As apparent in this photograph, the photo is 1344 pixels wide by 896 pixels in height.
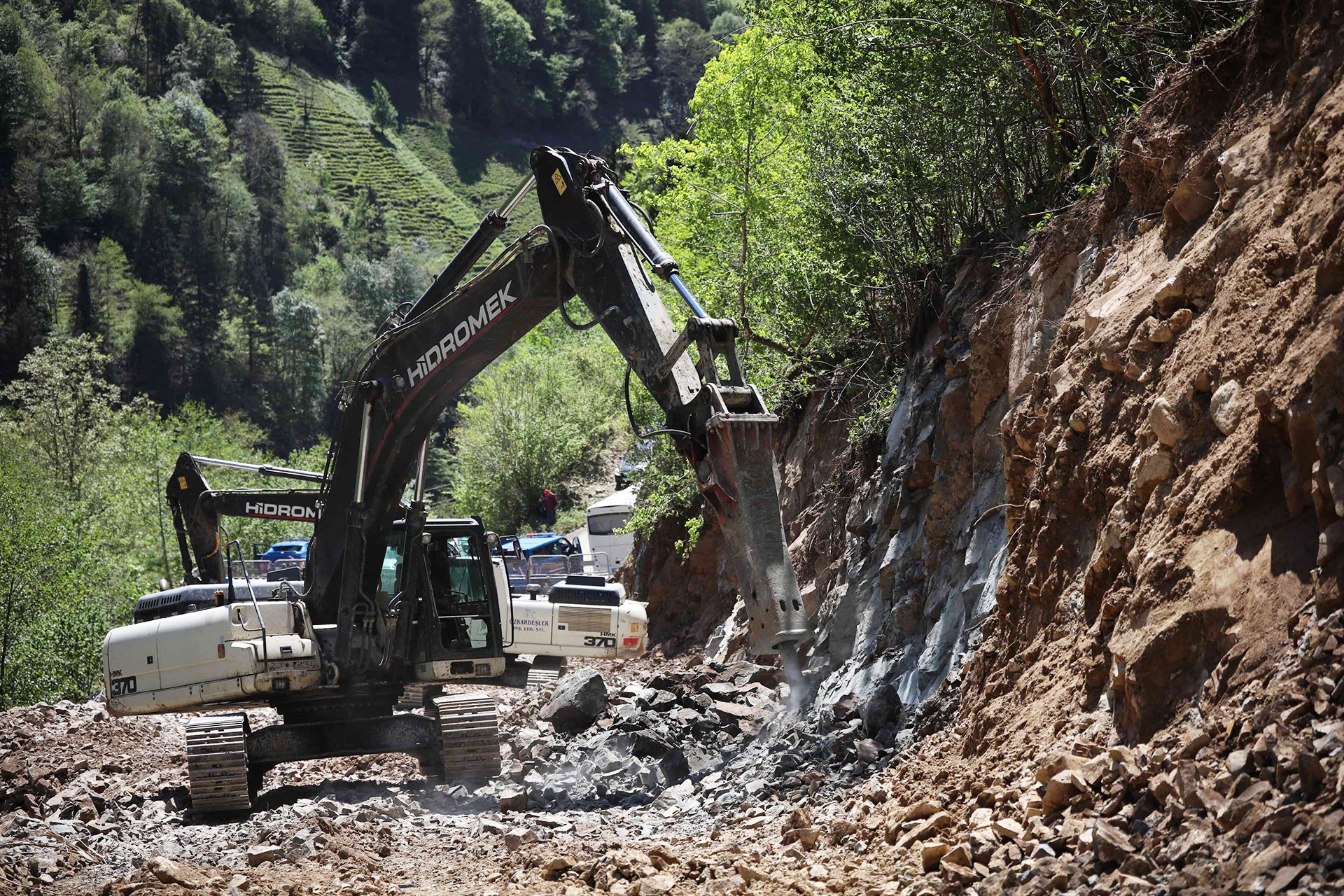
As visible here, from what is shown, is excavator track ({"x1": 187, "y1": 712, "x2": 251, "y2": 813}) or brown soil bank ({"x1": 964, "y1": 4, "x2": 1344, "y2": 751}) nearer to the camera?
brown soil bank ({"x1": 964, "y1": 4, "x2": 1344, "y2": 751})

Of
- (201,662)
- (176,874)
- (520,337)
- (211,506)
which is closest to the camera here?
→ (176,874)

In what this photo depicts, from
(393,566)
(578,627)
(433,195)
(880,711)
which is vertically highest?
(433,195)

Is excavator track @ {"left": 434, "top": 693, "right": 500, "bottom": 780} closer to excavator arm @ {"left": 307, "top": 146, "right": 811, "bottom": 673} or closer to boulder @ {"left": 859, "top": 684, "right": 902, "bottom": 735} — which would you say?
excavator arm @ {"left": 307, "top": 146, "right": 811, "bottom": 673}

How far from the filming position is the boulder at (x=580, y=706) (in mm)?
14180

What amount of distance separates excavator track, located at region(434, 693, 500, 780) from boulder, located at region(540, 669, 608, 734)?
1634mm

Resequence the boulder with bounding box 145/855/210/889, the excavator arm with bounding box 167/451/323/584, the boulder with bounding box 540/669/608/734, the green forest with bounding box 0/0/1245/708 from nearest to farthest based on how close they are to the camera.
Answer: the boulder with bounding box 145/855/210/889
the green forest with bounding box 0/0/1245/708
the boulder with bounding box 540/669/608/734
the excavator arm with bounding box 167/451/323/584

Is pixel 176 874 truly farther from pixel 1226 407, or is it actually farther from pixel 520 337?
pixel 1226 407

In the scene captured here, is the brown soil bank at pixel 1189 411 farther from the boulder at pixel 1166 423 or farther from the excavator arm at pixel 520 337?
the excavator arm at pixel 520 337

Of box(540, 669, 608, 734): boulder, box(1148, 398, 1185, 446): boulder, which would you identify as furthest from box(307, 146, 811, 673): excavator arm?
box(1148, 398, 1185, 446): boulder

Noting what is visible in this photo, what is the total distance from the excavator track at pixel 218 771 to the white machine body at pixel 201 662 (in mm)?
462

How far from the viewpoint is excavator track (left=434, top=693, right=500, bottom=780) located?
12.5 metres

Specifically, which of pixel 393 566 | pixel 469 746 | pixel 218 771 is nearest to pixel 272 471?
pixel 393 566

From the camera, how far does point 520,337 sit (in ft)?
37.3

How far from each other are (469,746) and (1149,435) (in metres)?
8.18
